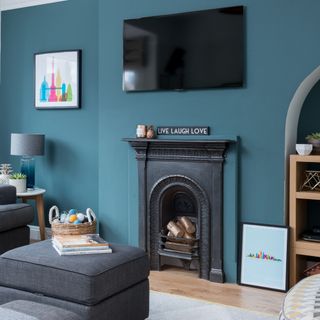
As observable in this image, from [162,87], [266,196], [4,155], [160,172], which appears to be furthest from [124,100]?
[4,155]

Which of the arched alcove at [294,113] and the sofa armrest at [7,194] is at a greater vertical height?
the arched alcove at [294,113]

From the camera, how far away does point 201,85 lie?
3.68 metres

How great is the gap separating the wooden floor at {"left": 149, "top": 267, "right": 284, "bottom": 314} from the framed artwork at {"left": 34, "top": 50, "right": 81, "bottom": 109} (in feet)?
6.62

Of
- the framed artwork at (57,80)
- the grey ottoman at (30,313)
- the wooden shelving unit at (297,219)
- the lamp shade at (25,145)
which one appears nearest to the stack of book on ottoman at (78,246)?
the grey ottoman at (30,313)

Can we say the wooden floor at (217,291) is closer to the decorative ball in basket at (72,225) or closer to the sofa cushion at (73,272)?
the decorative ball in basket at (72,225)

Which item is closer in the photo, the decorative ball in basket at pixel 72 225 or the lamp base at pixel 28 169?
the decorative ball in basket at pixel 72 225

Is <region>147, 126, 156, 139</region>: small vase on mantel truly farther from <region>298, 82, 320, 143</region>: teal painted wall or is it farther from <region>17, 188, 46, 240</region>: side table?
<region>17, 188, 46, 240</region>: side table

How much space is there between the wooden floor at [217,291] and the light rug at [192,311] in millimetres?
99

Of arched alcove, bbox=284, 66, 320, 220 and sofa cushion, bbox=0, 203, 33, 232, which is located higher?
arched alcove, bbox=284, 66, 320, 220

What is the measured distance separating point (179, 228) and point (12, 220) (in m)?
1.35

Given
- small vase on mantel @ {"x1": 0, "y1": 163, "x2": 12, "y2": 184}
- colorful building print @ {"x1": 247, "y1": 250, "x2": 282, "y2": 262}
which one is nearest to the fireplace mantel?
colorful building print @ {"x1": 247, "y1": 250, "x2": 282, "y2": 262}

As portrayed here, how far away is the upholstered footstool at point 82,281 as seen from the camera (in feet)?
7.55

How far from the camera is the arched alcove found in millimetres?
3389

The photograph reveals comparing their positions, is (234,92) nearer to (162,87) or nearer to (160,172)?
(162,87)
